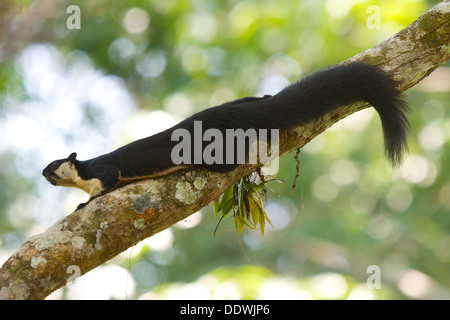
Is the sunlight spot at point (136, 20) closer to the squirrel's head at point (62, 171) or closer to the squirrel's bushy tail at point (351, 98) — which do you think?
the squirrel's head at point (62, 171)

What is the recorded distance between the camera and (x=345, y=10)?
6.12 meters

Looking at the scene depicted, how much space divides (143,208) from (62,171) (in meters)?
1.29

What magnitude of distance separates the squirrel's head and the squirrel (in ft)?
0.73

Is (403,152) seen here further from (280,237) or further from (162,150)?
(280,237)

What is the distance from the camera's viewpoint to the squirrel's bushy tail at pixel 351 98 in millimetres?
3162

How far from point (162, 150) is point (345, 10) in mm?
3715

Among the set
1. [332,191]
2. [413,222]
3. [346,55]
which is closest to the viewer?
[346,55]

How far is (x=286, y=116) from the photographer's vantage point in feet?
10.6

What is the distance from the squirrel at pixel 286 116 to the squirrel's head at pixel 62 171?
0.73 feet

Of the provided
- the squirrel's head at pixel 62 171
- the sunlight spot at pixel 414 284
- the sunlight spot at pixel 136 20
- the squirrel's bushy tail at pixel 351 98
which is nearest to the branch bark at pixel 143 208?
the squirrel's bushy tail at pixel 351 98

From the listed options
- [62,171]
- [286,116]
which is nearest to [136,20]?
[62,171]

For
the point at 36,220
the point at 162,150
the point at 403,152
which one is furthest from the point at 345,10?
the point at 36,220

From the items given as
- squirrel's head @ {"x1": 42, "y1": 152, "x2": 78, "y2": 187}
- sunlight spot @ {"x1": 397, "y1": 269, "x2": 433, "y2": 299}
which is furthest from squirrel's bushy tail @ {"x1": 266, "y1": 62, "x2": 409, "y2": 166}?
sunlight spot @ {"x1": 397, "y1": 269, "x2": 433, "y2": 299}

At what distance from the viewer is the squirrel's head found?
3680 mm
